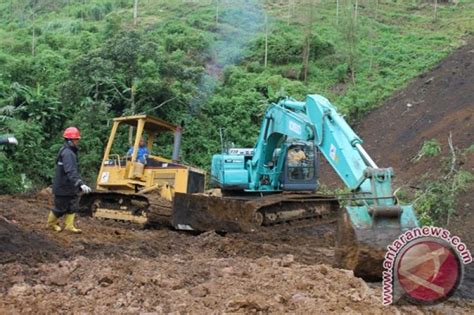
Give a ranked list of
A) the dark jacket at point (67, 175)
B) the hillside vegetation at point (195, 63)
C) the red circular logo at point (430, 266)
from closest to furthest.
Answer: the red circular logo at point (430, 266) < the dark jacket at point (67, 175) < the hillside vegetation at point (195, 63)

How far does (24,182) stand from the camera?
16.1 m

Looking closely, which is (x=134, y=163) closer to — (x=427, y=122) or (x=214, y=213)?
(x=214, y=213)

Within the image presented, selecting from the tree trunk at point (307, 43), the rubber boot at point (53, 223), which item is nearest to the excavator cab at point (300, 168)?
the rubber boot at point (53, 223)

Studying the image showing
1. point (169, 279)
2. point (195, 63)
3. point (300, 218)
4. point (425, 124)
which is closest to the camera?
point (169, 279)

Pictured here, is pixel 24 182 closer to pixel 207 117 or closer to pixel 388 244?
pixel 207 117

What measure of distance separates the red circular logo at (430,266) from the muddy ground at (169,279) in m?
0.36

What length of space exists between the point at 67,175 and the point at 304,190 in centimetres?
489

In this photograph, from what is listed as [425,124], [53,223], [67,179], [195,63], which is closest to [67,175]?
[67,179]

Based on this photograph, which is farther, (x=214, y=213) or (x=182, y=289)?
(x=214, y=213)

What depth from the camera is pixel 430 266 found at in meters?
4.59

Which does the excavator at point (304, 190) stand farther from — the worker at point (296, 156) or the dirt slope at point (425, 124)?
the dirt slope at point (425, 124)

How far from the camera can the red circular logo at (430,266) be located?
4570mm

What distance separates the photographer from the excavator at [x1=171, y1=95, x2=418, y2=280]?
532cm

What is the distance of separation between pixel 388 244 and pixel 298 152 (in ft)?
20.1
